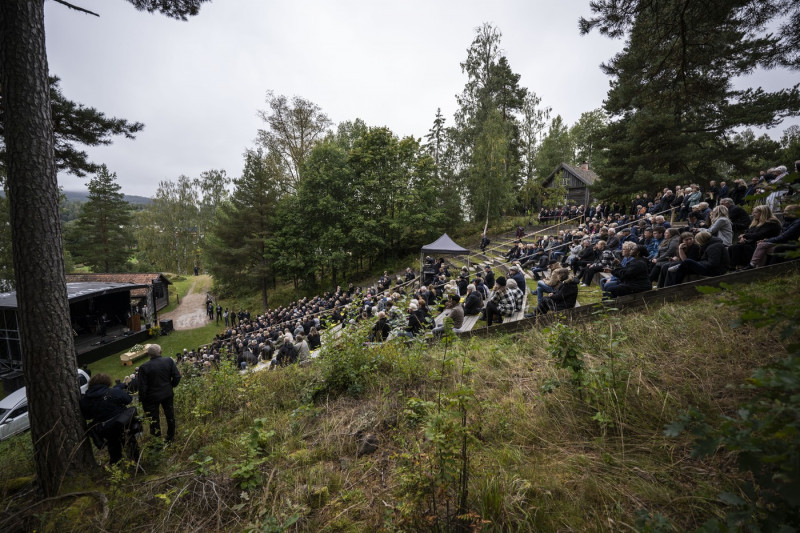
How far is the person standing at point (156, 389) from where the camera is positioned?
4332 millimetres

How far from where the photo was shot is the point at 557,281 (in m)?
6.61

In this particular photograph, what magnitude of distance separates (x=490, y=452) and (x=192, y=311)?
3145 cm

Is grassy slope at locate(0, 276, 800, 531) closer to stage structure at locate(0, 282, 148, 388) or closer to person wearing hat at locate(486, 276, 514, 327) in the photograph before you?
person wearing hat at locate(486, 276, 514, 327)

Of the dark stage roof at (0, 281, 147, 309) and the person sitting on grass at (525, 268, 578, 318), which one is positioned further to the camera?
the dark stage roof at (0, 281, 147, 309)

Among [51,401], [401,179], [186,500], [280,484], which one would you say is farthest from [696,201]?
[401,179]

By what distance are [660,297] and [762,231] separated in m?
2.07

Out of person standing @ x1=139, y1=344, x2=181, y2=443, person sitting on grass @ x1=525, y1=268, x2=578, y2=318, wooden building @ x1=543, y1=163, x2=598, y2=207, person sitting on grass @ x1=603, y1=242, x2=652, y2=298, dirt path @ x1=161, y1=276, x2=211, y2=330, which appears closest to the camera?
person standing @ x1=139, y1=344, x2=181, y2=443

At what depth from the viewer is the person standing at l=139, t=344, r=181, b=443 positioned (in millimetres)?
4332

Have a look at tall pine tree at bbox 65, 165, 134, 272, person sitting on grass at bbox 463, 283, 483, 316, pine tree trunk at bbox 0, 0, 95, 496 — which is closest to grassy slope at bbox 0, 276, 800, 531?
pine tree trunk at bbox 0, 0, 95, 496

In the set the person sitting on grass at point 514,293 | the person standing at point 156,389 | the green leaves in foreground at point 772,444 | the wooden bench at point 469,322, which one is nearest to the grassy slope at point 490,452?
the person standing at point 156,389

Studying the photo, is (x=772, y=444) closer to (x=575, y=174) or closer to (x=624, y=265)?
(x=624, y=265)

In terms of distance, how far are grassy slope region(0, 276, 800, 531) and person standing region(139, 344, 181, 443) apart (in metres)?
0.39

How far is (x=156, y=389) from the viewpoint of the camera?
4.37 metres

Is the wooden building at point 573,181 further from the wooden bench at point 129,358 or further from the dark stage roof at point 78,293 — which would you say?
the dark stage roof at point 78,293
